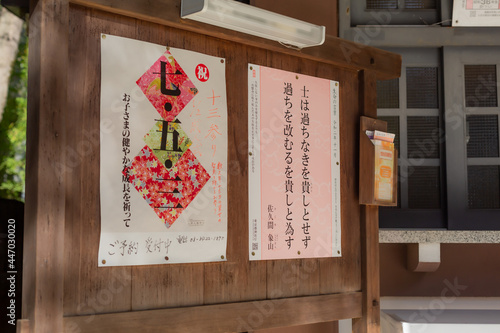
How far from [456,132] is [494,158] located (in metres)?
0.27

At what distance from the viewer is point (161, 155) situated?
1872 mm

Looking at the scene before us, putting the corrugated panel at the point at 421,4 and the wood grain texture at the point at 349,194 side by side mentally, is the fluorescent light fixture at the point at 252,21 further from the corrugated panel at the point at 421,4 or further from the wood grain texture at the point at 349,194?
the corrugated panel at the point at 421,4

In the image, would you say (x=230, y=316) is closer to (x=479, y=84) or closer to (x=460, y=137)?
(x=460, y=137)

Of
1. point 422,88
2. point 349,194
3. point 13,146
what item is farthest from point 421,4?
point 13,146

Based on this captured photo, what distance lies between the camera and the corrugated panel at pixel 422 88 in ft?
10.5

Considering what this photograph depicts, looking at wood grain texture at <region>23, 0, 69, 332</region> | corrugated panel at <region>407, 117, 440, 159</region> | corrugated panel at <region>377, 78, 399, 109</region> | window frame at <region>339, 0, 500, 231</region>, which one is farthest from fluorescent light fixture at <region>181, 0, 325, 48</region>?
corrugated panel at <region>407, 117, 440, 159</region>

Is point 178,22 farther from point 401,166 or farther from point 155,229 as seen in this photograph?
point 401,166

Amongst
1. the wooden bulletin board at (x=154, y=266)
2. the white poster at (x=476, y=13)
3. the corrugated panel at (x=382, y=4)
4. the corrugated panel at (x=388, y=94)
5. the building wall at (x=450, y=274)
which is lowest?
the building wall at (x=450, y=274)

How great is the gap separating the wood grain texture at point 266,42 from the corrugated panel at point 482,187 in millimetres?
921

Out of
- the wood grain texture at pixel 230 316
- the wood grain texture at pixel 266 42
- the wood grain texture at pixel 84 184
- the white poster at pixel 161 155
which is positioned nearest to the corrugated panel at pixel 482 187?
the wood grain texture at pixel 266 42

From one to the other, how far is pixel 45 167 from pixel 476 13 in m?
2.51

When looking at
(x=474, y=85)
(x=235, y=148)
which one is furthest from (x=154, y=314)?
(x=474, y=85)

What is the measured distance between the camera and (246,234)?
6.88ft

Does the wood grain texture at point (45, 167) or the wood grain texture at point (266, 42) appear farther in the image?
the wood grain texture at point (266, 42)
